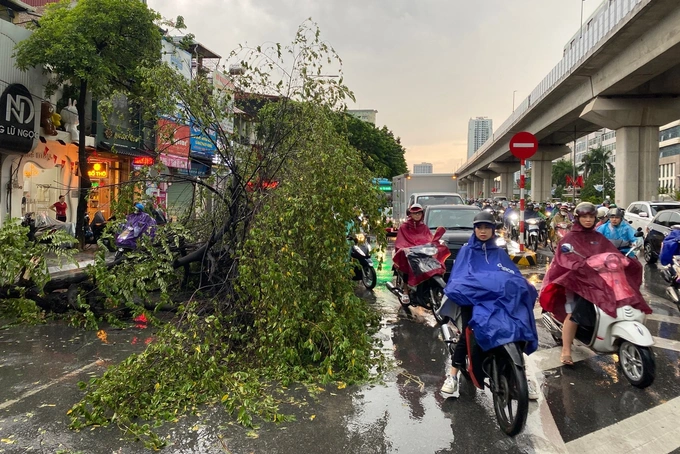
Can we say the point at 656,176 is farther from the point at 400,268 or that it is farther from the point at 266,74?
the point at 266,74

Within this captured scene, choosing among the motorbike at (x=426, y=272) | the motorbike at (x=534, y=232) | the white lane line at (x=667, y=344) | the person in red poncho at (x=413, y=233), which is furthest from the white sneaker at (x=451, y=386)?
the motorbike at (x=534, y=232)

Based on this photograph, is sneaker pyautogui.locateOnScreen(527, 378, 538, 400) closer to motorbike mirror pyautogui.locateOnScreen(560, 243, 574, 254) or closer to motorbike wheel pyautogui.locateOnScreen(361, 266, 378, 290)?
motorbike mirror pyautogui.locateOnScreen(560, 243, 574, 254)

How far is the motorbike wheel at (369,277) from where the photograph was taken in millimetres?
9945

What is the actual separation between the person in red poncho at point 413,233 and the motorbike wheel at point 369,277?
175 centimetres

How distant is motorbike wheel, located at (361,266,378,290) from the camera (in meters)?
9.95

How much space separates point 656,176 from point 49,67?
25686 millimetres

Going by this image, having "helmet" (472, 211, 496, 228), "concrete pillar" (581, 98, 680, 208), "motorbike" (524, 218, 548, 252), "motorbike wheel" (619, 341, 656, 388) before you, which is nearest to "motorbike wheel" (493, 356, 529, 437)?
"helmet" (472, 211, 496, 228)

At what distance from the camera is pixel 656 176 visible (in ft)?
81.5

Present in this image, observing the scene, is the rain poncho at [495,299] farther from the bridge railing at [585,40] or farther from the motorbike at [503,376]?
the bridge railing at [585,40]

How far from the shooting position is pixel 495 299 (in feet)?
13.0

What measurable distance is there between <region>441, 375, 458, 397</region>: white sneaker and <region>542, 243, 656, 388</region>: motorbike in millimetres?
1564

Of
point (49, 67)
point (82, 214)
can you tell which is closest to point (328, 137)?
point (82, 214)

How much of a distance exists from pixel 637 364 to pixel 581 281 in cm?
87

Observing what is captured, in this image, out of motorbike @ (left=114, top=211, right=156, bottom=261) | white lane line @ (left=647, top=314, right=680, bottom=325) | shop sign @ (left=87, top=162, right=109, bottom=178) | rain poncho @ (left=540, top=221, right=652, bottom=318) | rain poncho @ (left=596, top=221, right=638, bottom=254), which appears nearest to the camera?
rain poncho @ (left=540, top=221, right=652, bottom=318)
